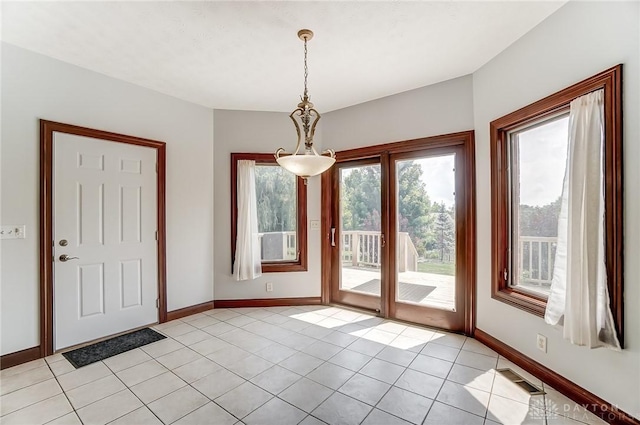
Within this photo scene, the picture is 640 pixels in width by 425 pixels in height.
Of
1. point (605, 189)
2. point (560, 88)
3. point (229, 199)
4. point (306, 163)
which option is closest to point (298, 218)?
point (229, 199)

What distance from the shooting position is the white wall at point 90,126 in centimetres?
264

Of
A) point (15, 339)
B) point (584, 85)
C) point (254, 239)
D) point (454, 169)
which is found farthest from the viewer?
point (254, 239)

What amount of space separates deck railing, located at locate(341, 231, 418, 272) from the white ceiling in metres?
1.86

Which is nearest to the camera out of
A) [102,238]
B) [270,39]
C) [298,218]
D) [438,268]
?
[270,39]

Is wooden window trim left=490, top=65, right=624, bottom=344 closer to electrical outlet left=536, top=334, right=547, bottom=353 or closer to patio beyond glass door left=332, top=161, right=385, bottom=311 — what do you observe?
electrical outlet left=536, top=334, right=547, bottom=353

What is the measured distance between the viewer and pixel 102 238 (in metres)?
3.22

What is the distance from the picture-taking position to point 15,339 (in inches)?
104

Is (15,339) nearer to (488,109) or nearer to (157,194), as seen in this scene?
(157,194)

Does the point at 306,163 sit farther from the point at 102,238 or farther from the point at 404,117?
the point at 102,238

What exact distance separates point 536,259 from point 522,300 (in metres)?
0.39

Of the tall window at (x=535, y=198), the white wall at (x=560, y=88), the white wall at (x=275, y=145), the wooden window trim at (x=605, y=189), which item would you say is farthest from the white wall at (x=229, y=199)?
the tall window at (x=535, y=198)

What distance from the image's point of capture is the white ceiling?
7.18 ft

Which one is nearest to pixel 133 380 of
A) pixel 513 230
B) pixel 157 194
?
pixel 157 194

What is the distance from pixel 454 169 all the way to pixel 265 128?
2582 millimetres
